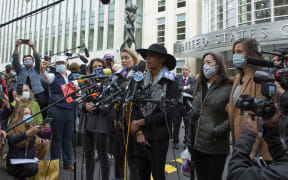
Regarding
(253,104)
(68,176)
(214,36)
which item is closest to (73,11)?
(214,36)

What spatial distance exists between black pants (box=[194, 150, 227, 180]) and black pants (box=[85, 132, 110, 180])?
118cm

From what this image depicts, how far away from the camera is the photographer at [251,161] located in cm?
104

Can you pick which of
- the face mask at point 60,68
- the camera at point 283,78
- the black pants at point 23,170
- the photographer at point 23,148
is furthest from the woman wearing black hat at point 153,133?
the face mask at point 60,68

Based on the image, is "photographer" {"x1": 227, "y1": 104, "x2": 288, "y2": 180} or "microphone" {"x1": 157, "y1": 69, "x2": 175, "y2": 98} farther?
"microphone" {"x1": 157, "y1": 69, "x2": 175, "y2": 98}

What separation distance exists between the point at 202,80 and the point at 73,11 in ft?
93.7

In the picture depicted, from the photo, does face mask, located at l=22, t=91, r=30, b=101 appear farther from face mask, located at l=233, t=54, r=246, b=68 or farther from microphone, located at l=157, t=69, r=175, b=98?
face mask, located at l=233, t=54, r=246, b=68

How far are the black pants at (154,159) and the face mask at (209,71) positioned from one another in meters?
0.88

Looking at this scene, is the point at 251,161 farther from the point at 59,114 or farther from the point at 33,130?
the point at 59,114

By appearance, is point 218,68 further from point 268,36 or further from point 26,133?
→ point 268,36

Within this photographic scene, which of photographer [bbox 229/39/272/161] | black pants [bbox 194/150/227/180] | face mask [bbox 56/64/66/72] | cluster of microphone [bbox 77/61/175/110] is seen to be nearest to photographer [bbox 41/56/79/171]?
face mask [bbox 56/64/66/72]

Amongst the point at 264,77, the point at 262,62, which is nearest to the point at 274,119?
the point at 264,77

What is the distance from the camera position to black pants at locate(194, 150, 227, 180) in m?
2.21

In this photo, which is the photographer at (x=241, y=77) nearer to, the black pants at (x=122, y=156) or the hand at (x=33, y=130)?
the black pants at (x=122, y=156)

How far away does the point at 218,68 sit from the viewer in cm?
251
